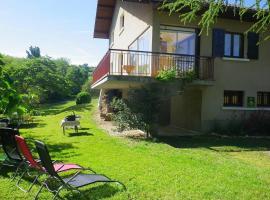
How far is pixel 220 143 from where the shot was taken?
44.4 ft

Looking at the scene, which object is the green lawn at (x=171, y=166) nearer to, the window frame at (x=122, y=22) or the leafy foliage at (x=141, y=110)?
the leafy foliage at (x=141, y=110)

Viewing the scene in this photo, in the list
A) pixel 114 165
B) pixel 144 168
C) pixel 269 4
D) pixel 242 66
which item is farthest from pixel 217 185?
pixel 242 66

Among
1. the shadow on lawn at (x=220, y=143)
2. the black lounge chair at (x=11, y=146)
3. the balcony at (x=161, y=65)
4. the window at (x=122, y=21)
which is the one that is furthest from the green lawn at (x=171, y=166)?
the window at (x=122, y=21)

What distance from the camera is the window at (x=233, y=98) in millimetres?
17359

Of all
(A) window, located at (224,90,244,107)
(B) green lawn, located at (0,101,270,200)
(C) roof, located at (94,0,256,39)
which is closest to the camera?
(B) green lawn, located at (0,101,270,200)

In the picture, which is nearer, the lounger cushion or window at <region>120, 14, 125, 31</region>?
the lounger cushion

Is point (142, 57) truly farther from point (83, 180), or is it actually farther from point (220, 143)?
point (83, 180)

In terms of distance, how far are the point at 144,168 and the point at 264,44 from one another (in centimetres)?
1235

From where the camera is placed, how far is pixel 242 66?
17234 mm

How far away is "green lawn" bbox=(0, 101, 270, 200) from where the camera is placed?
256 inches

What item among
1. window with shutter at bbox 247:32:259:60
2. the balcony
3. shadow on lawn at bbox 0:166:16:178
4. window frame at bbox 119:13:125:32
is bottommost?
shadow on lawn at bbox 0:166:16:178

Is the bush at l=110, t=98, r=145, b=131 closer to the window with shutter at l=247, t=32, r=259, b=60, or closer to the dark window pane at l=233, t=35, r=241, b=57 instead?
the dark window pane at l=233, t=35, r=241, b=57

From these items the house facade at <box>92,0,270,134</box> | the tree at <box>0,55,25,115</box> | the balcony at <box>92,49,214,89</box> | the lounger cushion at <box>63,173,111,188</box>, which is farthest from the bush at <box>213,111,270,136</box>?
the lounger cushion at <box>63,173,111,188</box>

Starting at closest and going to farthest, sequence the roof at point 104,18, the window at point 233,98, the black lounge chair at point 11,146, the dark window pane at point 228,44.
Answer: the black lounge chair at point 11,146
the dark window pane at point 228,44
the window at point 233,98
the roof at point 104,18
